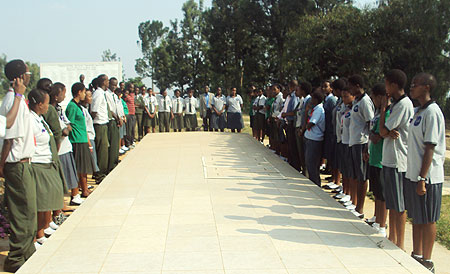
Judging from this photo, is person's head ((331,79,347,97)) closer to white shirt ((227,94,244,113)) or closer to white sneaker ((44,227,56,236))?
white sneaker ((44,227,56,236))

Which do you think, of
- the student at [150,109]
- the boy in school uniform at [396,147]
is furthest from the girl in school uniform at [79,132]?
the student at [150,109]

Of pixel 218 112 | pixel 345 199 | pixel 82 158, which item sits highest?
pixel 218 112

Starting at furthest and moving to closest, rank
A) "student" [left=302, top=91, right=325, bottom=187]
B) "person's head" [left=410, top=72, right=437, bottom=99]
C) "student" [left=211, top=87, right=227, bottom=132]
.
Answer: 1. "student" [left=211, top=87, right=227, bottom=132]
2. "student" [left=302, top=91, right=325, bottom=187]
3. "person's head" [left=410, top=72, right=437, bottom=99]

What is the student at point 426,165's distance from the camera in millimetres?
3881

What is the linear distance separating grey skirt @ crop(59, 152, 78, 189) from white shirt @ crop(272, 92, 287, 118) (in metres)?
5.21

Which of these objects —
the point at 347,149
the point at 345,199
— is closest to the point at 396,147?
the point at 347,149

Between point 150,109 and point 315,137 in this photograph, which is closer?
point 315,137

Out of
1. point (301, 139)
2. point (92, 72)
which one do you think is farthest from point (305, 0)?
point (301, 139)

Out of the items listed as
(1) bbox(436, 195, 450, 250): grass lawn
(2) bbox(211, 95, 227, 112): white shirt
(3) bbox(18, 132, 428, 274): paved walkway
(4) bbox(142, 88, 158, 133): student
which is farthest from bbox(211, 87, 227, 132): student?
(1) bbox(436, 195, 450, 250): grass lawn

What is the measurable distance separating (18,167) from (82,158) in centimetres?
234

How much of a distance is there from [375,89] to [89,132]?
4366 mm

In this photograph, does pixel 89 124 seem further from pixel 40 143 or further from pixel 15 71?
pixel 15 71

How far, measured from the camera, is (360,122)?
19.3 ft

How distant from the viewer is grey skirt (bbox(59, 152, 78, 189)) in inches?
232
